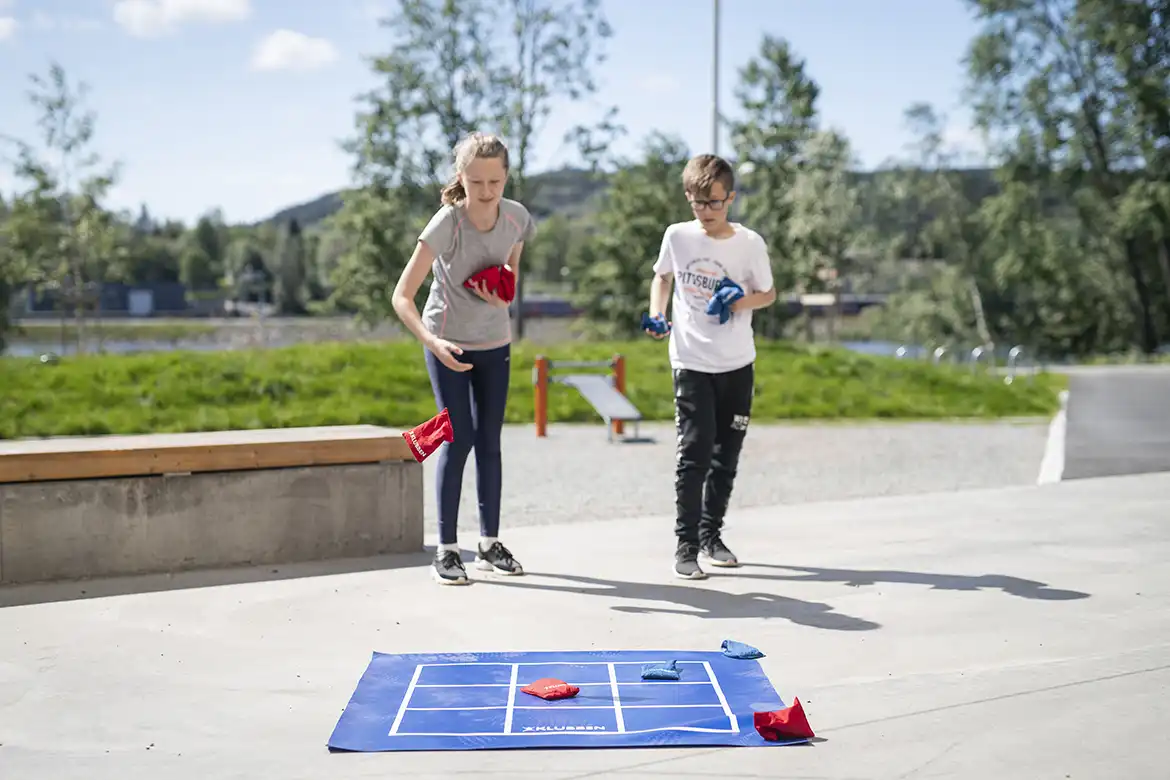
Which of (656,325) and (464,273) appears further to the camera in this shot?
(656,325)

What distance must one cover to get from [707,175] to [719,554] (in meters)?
1.75

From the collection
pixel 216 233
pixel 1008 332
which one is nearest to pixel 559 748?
pixel 1008 332

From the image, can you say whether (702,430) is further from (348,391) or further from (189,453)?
(348,391)

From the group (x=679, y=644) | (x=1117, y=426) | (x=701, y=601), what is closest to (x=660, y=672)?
(x=679, y=644)

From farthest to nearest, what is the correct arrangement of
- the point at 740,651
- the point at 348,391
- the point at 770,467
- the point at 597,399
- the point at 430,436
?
the point at 348,391, the point at 597,399, the point at 770,467, the point at 430,436, the point at 740,651

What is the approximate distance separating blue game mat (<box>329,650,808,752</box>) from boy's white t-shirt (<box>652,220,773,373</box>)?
168 cm

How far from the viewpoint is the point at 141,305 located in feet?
417

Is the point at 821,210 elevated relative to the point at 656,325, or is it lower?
elevated

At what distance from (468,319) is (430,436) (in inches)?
22.5

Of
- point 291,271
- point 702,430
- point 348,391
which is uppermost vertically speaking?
point 291,271

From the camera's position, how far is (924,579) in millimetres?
5762

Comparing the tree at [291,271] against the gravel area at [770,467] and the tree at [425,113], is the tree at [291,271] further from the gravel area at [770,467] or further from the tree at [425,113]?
the gravel area at [770,467]

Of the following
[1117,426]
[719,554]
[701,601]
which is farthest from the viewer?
[1117,426]

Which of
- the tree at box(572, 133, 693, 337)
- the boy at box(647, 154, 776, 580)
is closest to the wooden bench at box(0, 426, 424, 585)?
the boy at box(647, 154, 776, 580)
